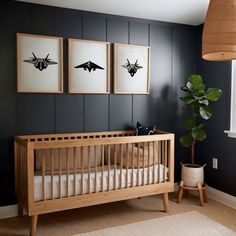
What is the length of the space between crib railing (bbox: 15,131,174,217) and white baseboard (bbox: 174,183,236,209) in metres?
0.79

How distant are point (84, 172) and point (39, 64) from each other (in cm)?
123

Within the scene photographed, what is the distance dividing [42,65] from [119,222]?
181 centimetres

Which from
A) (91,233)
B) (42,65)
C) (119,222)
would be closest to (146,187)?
(119,222)

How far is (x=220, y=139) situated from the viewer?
11.6 ft

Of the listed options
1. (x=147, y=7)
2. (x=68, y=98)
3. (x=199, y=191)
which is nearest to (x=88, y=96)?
(x=68, y=98)

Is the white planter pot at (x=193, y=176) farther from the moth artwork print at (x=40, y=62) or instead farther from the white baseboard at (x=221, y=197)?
the moth artwork print at (x=40, y=62)

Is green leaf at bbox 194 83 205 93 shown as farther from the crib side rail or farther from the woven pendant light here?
the crib side rail

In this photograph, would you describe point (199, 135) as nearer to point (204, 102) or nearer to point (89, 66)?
point (204, 102)

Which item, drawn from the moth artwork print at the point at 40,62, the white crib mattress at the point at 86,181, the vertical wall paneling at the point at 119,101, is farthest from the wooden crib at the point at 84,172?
the moth artwork print at the point at 40,62

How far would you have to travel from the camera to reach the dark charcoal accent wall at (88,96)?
9.57 feet

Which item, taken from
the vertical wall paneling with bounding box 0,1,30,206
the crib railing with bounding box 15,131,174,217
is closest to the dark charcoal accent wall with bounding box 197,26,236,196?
the crib railing with bounding box 15,131,174,217

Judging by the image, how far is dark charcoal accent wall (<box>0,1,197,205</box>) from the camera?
2918 mm

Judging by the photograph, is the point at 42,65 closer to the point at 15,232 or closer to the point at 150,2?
the point at 150,2

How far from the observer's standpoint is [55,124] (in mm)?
3152
